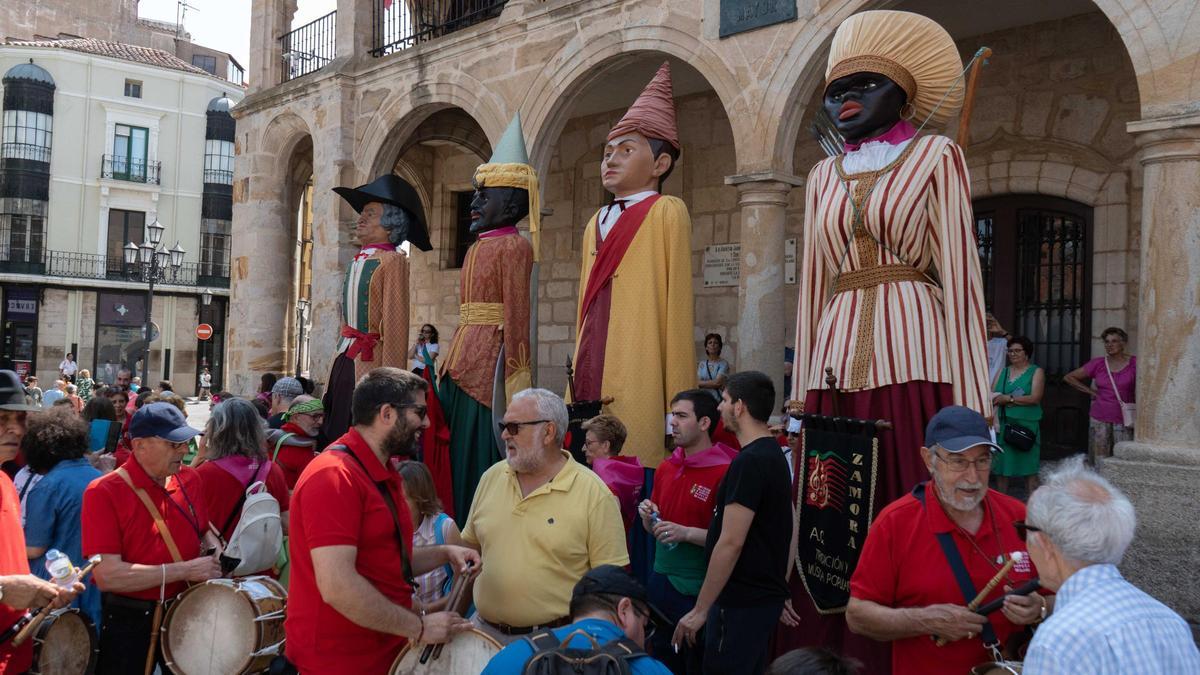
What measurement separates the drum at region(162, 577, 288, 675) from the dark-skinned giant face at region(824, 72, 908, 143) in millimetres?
2808

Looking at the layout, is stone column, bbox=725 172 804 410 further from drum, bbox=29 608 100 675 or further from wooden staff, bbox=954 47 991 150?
drum, bbox=29 608 100 675

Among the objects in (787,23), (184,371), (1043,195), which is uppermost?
(787,23)

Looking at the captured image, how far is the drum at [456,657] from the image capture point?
9.09ft

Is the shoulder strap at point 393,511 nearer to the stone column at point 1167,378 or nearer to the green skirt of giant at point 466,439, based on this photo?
the green skirt of giant at point 466,439

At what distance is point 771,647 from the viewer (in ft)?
12.4

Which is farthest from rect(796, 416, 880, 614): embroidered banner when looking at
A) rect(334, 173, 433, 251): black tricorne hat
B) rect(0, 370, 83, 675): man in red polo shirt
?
rect(334, 173, 433, 251): black tricorne hat

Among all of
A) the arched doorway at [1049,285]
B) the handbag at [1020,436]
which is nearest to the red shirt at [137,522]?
the handbag at [1020,436]

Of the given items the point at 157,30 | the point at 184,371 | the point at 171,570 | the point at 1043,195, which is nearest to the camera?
the point at 171,570

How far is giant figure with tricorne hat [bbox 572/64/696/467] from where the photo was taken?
464 cm

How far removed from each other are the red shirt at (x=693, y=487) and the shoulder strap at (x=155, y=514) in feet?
6.12

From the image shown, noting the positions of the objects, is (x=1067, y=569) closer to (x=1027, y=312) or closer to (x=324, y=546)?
(x=324, y=546)

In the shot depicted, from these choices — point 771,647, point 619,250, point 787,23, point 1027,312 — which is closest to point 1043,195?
point 1027,312

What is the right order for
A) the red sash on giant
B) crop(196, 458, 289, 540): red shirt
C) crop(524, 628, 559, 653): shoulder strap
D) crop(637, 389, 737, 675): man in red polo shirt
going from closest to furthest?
crop(524, 628, 559, 653): shoulder strap → crop(637, 389, 737, 675): man in red polo shirt → crop(196, 458, 289, 540): red shirt → the red sash on giant

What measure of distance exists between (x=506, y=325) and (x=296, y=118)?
325 inches
